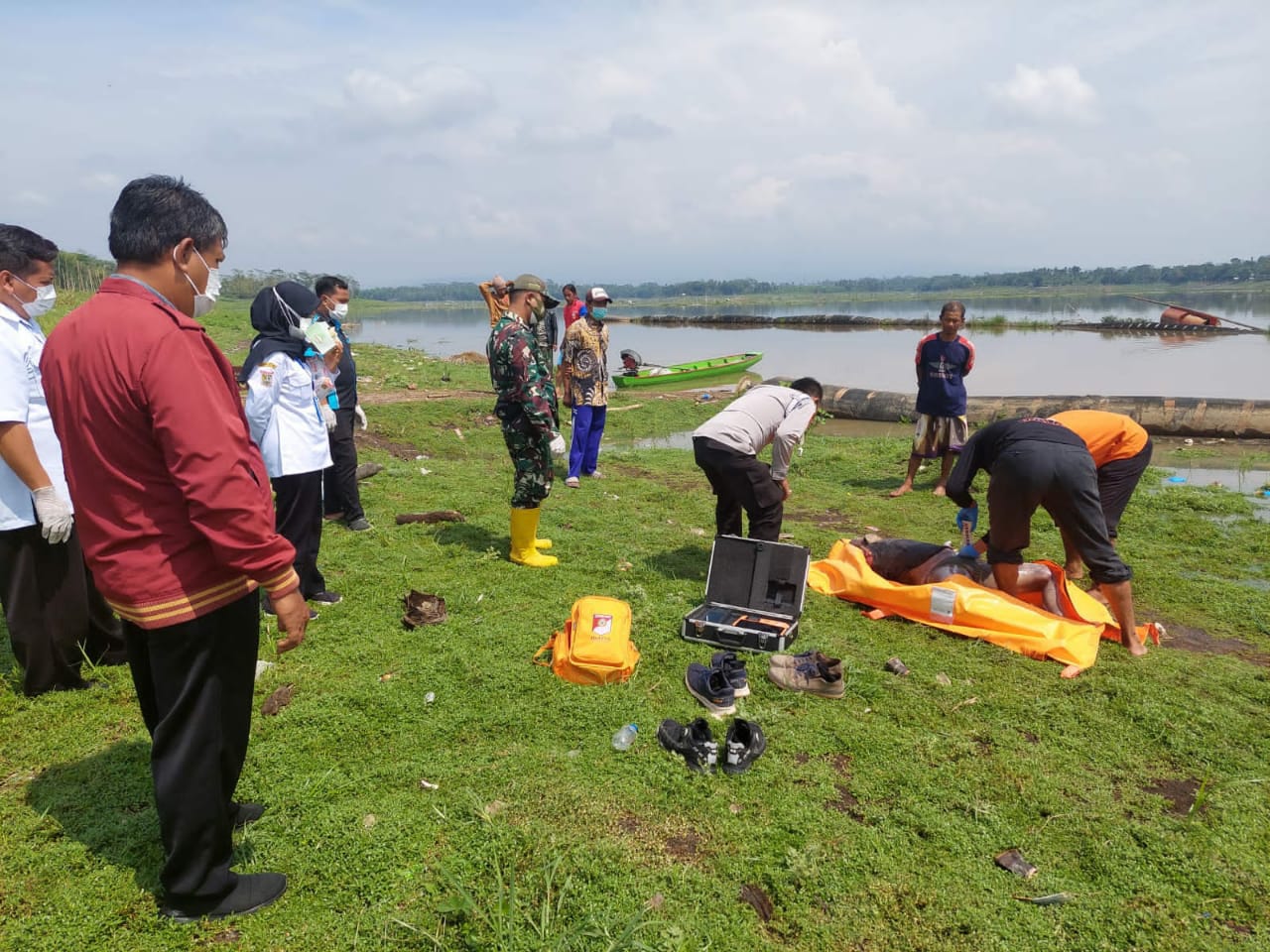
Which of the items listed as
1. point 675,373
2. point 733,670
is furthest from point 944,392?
point 675,373

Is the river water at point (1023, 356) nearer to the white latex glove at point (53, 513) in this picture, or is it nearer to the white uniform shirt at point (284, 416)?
the white uniform shirt at point (284, 416)

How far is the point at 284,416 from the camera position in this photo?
4.75m

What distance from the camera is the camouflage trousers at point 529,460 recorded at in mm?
5855

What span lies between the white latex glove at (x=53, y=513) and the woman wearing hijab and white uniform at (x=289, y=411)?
117 centimetres

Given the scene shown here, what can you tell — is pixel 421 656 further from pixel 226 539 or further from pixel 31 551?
pixel 226 539

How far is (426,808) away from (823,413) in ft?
47.3

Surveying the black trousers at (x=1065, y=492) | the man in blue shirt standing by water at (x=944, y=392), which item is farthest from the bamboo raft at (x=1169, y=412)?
the black trousers at (x=1065, y=492)

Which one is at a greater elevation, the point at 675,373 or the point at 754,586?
the point at 675,373

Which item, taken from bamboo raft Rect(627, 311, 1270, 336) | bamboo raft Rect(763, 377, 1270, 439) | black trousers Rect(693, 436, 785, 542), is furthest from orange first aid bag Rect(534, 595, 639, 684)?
bamboo raft Rect(627, 311, 1270, 336)

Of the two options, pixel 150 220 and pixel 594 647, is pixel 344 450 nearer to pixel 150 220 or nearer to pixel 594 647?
pixel 594 647

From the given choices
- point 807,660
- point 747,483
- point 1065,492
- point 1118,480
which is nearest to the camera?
point 807,660

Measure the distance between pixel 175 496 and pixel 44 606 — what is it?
262 centimetres

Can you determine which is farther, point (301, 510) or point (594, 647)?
point (301, 510)

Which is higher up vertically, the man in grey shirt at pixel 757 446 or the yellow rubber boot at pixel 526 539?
the man in grey shirt at pixel 757 446
